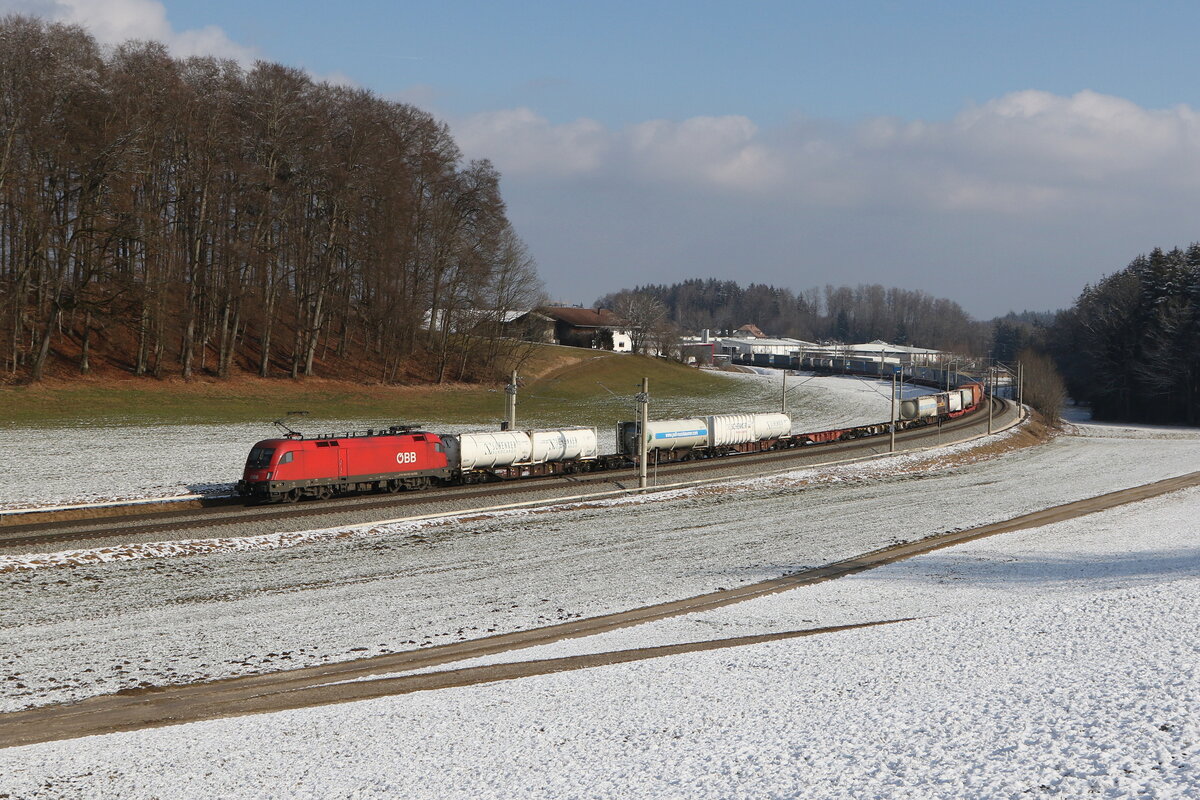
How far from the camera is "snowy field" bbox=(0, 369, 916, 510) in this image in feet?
128

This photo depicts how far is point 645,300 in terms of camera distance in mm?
155375

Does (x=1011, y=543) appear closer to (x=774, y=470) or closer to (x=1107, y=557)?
(x=1107, y=557)

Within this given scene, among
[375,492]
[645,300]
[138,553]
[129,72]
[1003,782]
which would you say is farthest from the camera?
[645,300]

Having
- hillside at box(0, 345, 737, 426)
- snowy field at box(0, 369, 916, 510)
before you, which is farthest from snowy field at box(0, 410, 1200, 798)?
hillside at box(0, 345, 737, 426)

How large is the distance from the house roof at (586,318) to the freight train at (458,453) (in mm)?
84634

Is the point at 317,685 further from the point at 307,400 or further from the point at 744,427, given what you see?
the point at 307,400

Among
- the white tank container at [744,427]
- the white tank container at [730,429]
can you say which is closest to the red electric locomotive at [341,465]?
the white tank container at [730,429]

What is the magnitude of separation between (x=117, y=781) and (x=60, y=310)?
5375 centimetres

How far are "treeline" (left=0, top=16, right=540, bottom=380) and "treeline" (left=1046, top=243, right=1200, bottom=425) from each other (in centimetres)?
7337

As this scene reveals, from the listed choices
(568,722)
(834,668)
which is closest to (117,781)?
(568,722)

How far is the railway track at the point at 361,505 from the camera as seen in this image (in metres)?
31.4

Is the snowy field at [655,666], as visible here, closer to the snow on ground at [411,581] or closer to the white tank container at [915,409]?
the snow on ground at [411,581]

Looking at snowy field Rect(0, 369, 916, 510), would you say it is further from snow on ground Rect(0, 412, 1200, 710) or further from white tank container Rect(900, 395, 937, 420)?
white tank container Rect(900, 395, 937, 420)

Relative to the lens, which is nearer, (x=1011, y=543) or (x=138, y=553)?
(x=138, y=553)
